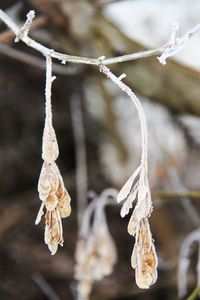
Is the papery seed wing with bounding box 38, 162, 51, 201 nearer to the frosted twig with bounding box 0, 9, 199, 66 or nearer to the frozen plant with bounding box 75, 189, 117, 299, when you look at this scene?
the frosted twig with bounding box 0, 9, 199, 66

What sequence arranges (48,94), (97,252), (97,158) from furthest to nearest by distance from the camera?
1. (97,158)
2. (97,252)
3. (48,94)

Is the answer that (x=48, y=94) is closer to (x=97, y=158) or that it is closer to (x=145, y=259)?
(x=145, y=259)

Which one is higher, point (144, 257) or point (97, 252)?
point (97, 252)

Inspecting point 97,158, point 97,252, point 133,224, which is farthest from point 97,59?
point 97,158

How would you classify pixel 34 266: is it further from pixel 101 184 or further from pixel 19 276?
pixel 101 184

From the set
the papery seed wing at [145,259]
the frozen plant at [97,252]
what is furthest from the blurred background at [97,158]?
the papery seed wing at [145,259]

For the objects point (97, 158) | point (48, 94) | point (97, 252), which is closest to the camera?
point (48, 94)

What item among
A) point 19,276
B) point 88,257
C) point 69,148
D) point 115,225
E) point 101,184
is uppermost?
point 69,148

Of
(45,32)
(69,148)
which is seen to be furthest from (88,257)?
(69,148)

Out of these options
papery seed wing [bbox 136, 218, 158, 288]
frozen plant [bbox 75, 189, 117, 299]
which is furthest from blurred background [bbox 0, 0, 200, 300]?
papery seed wing [bbox 136, 218, 158, 288]
